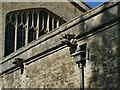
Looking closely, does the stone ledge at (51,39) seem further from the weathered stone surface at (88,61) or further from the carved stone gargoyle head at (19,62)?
the carved stone gargoyle head at (19,62)

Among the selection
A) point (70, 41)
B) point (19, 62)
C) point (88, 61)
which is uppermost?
point (70, 41)

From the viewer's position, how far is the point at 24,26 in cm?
2292

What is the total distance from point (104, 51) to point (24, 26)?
1267 centimetres

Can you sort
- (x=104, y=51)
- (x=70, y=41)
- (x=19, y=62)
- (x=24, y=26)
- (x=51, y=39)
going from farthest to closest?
(x=24, y=26)
(x=19, y=62)
(x=51, y=39)
(x=70, y=41)
(x=104, y=51)

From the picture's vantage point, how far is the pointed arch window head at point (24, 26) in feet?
73.8

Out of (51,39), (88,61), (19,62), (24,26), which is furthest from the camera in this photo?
(24,26)

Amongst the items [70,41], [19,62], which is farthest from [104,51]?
[19,62]

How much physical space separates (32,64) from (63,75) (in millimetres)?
2020

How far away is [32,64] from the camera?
13.8 metres

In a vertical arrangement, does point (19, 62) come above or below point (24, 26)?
below

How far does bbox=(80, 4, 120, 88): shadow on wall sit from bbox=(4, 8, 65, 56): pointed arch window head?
11439 millimetres

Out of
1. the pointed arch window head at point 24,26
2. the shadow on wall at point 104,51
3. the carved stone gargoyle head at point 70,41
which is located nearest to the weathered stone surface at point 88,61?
the shadow on wall at point 104,51

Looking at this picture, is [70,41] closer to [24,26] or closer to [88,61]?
[88,61]

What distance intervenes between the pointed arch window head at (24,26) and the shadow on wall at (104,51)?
11439mm
